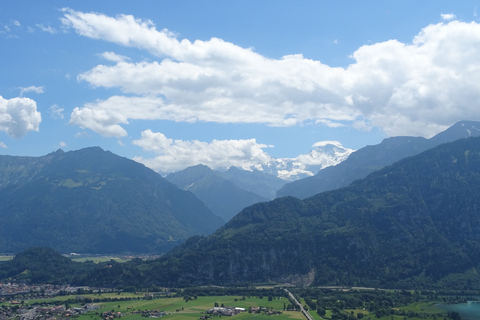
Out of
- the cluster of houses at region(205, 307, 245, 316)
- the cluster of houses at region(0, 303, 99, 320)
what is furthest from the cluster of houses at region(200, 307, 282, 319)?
the cluster of houses at region(0, 303, 99, 320)

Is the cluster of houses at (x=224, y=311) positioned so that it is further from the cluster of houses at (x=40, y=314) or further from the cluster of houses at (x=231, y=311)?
the cluster of houses at (x=40, y=314)

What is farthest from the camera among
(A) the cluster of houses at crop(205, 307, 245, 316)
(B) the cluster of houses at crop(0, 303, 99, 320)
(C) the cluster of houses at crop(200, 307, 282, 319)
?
(A) the cluster of houses at crop(205, 307, 245, 316)

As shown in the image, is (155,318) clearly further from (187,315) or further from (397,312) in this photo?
(397,312)

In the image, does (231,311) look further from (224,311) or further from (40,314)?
(40,314)

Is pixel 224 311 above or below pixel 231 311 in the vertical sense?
above

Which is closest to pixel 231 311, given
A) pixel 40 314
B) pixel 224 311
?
pixel 224 311

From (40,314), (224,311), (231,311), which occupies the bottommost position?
(231,311)

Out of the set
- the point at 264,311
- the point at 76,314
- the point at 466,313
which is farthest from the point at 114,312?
the point at 466,313

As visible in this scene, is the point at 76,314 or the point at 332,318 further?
the point at 76,314

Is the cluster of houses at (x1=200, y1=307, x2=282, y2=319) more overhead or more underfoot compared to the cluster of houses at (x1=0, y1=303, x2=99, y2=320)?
more underfoot

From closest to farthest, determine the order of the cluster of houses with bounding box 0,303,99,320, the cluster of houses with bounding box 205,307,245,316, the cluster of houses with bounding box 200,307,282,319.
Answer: the cluster of houses with bounding box 0,303,99,320 → the cluster of houses with bounding box 200,307,282,319 → the cluster of houses with bounding box 205,307,245,316

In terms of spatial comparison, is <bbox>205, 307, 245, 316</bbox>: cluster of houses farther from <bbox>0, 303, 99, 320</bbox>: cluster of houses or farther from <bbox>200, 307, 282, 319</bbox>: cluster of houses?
<bbox>0, 303, 99, 320</bbox>: cluster of houses
